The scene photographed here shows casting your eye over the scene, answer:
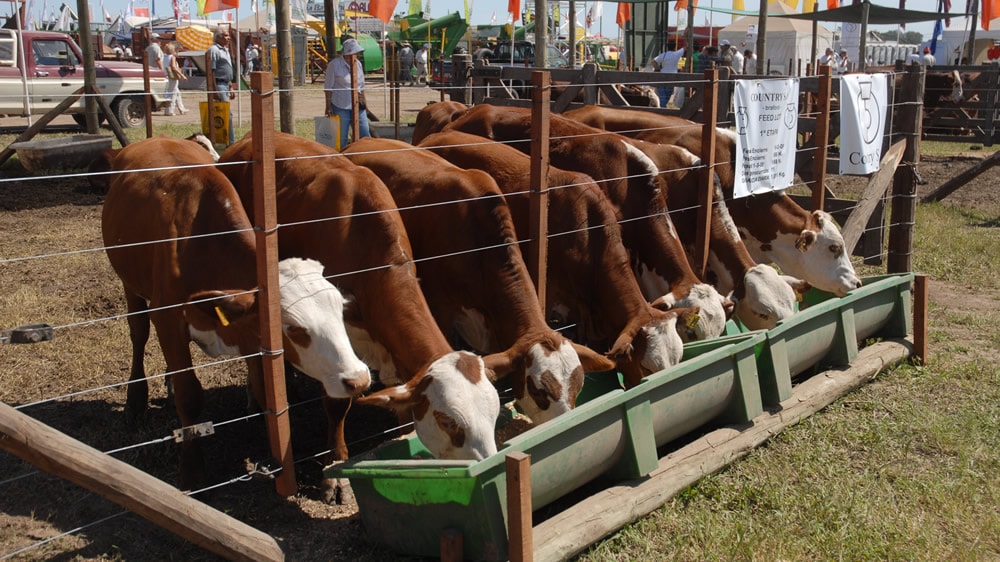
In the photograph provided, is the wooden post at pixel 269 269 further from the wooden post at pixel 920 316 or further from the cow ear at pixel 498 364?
the wooden post at pixel 920 316

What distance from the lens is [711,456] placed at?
5.15m

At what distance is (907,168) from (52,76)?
17925 millimetres

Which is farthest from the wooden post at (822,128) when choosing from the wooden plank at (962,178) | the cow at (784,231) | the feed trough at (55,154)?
the feed trough at (55,154)

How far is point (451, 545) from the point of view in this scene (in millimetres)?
3910

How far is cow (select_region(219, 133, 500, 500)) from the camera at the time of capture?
4.46 meters

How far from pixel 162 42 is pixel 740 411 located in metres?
34.1

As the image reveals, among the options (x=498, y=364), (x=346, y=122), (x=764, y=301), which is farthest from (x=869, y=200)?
(x=346, y=122)

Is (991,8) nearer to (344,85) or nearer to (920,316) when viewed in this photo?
(344,85)

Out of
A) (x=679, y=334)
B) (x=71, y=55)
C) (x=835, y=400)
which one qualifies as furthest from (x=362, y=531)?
(x=71, y=55)

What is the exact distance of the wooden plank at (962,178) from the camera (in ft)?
42.8

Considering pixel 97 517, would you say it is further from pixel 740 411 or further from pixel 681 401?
pixel 740 411

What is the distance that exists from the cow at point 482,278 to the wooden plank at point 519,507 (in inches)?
47.7

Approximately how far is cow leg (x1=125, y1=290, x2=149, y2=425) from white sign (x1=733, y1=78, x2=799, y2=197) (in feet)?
13.9

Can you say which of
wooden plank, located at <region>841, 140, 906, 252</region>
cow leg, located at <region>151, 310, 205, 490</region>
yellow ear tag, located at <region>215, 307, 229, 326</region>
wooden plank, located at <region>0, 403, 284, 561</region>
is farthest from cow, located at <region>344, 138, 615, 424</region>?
wooden plank, located at <region>841, 140, 906, 252</region>
